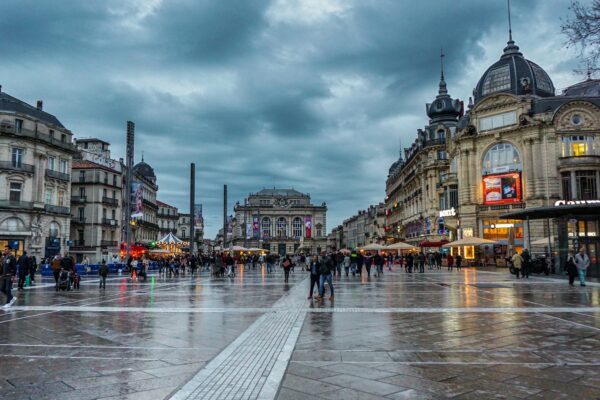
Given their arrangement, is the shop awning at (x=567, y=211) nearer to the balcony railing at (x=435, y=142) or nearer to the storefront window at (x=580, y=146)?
the storefront window at (x=580, y=146)

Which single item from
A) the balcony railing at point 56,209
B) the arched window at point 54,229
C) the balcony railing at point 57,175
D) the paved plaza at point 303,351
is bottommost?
the paved plaza at point 303,351

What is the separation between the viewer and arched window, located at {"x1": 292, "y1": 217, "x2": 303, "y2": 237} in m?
143

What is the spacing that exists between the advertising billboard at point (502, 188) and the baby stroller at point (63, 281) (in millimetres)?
40957

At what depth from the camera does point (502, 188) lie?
4766cm

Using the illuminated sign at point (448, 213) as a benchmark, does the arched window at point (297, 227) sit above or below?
above

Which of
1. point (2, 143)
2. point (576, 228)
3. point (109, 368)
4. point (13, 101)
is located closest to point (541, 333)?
point (109, 368)

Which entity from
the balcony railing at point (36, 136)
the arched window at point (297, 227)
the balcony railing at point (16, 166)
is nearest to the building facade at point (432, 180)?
the balcony railing at point (36, 136)

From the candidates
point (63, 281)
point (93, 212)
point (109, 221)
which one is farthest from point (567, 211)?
point (109, 221)

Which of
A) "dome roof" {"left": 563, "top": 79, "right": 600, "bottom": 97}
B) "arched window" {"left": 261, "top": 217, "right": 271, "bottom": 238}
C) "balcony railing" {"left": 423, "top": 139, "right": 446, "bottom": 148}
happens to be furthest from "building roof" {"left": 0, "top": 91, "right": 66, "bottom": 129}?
"arched window" {"left": 261, "top": 217, "right": 271, "bottom": 238}

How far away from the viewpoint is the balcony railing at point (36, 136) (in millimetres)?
43656

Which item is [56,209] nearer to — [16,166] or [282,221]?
[16,166]

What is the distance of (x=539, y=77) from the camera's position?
50219 millimetres

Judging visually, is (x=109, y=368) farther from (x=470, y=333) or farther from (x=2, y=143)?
(x=2, y=143)

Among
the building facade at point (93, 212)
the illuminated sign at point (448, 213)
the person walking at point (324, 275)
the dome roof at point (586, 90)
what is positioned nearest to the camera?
the person walking at point (324, 275)
